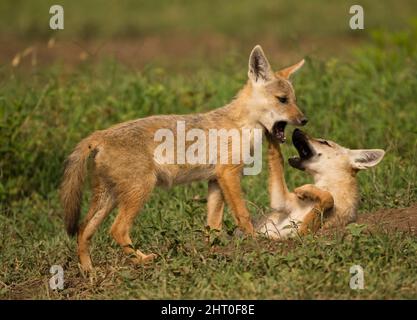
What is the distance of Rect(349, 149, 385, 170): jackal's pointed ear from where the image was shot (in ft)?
25.5

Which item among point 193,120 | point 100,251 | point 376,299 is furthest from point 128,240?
→ point 376,299

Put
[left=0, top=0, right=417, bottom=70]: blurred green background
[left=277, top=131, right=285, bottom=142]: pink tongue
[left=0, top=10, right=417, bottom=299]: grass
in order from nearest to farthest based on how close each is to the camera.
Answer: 1. [left=0, top=10, right=417, bottom=299]: grass
2. [left=277, top=131, right=285, bottom=142]: pink tongue
3. [left=0, top=0, right=417, bottom=70]: blurred green background

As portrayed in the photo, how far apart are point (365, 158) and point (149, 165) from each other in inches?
73.5

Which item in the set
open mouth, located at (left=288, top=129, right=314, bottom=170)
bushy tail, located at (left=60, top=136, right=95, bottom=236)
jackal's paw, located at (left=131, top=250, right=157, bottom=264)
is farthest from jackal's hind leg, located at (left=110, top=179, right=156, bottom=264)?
open mouth, located at (left=288, top=129, right=314, bottom=170)

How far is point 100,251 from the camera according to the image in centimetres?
741

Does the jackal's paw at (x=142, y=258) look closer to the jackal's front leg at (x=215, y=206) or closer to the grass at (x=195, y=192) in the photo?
the grass at (x=195, y=192)

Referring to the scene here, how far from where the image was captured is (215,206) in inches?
306

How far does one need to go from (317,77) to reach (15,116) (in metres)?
3.48

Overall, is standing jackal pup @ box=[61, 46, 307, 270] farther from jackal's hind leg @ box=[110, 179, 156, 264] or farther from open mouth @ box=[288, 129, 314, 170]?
open mouth @ box=[288, 129, 314, 170]

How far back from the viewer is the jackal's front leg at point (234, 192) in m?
7.47

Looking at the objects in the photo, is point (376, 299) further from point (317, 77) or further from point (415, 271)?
point (317, 77)

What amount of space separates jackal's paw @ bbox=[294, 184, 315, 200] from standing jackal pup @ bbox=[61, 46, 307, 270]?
0.45 m

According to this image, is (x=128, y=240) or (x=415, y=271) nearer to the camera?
(x=415, y=271)
